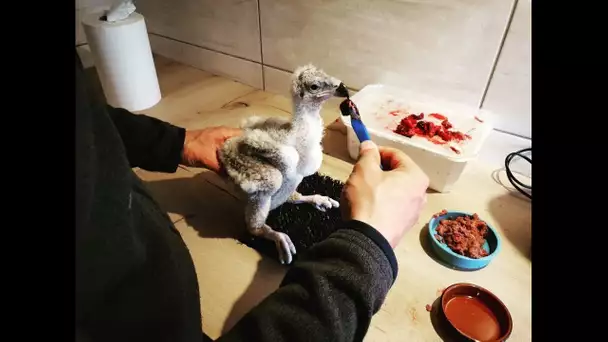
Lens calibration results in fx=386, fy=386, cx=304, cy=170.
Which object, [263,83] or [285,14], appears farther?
[263,83]

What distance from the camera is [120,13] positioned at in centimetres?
81

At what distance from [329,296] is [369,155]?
0.23 meters

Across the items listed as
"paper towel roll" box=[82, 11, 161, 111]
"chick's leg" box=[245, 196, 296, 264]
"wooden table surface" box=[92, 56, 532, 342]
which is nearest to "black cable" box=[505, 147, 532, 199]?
"wooden table surface" box=[92, 56, 532, 342]

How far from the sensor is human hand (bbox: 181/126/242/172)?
621 mm

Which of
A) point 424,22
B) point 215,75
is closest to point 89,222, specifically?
point 424,22

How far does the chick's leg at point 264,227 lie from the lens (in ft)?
1.74

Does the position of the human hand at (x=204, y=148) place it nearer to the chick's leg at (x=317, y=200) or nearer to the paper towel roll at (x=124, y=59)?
the chick's leg at (x=317, y=200)

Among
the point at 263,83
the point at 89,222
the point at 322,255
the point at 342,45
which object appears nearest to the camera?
the point at 89,222

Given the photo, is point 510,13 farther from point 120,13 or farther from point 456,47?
point 120,13

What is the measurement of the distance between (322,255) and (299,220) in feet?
0.79

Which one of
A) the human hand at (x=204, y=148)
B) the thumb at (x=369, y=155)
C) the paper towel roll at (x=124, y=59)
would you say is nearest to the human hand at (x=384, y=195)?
the thumb at (x=369, y=155)

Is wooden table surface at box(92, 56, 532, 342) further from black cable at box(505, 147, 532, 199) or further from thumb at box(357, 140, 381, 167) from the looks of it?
thumb at box(357, 140, 381, 167)

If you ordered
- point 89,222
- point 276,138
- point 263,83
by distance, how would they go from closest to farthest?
1. point 89,222
2. point 276,138
3. point 263,83

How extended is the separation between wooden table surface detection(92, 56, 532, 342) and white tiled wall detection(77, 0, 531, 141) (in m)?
0.14
